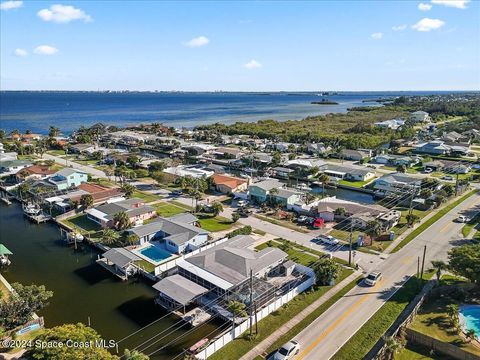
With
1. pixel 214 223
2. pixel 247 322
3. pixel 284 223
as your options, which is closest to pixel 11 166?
pixel 214 223

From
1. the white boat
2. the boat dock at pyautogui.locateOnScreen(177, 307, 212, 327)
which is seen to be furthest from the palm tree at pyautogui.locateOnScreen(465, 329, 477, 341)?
the white boat

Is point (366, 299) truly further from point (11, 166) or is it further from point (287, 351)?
point (11, 166)

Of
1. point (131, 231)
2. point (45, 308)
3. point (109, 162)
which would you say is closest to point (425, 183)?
point (131, 231)

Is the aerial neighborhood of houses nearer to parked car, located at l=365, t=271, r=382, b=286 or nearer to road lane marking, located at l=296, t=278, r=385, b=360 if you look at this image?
parked car, located at l=365, t=271, r=382, b=286

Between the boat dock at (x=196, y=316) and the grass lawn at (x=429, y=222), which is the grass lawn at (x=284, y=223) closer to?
the grass lawn at (x=429, y=222)

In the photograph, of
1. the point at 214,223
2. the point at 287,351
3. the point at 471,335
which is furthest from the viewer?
the point at 214,223

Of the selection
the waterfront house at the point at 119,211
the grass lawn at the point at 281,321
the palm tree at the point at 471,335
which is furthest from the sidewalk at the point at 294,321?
the waterfront house at the point at 119,211
